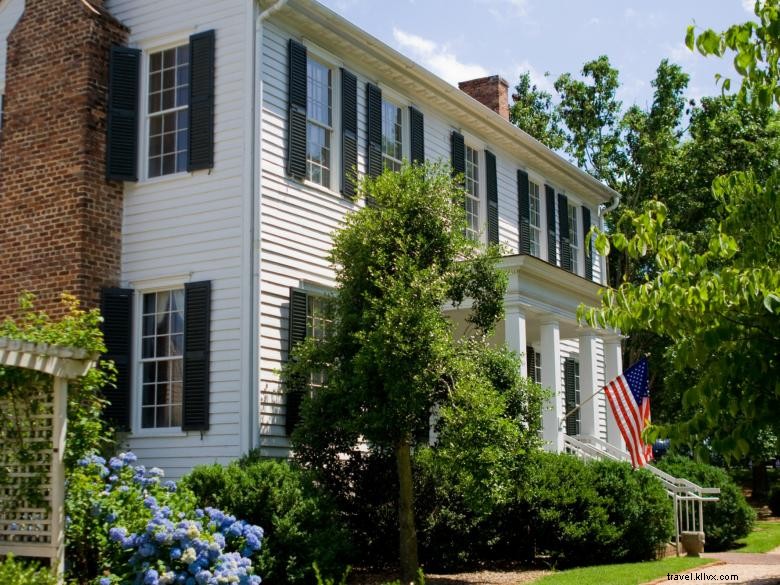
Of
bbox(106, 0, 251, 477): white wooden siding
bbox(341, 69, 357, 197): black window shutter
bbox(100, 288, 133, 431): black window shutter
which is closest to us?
bbox(106, 0, 251, 477): white wooden siding

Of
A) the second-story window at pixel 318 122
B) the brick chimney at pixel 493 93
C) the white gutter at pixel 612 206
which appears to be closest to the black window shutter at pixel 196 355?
the second-story window at pixel 318 122

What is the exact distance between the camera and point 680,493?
17.8m

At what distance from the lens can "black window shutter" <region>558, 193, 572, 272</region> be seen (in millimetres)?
22594

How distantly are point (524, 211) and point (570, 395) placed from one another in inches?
179

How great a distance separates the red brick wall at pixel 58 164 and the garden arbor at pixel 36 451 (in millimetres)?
4633

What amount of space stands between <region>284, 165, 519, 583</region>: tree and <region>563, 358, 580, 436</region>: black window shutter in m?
9.65

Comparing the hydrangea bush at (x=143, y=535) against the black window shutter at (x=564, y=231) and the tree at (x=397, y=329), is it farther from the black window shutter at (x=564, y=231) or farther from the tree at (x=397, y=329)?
the black window shutter at (x=564, y=231)

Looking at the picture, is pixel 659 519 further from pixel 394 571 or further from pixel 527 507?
pixel 394 571

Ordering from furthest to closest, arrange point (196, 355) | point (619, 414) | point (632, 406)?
point (632, 406) → point (619, 414) → point (196, 355)

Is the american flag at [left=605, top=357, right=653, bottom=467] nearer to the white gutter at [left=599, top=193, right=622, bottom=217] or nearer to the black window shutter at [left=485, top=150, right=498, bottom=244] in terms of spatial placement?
the black window shutter at [left=485, top=150, right=498, bottom=244]

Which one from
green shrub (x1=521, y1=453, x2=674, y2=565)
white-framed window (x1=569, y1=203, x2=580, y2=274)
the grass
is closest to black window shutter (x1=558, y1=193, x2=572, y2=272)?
white-framed window (x1=569, y1=203, x2=580, y2=274)

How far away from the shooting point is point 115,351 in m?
13.6

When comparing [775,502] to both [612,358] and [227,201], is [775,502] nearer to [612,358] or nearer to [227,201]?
[612,358]

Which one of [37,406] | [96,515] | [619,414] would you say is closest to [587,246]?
[619,414]
